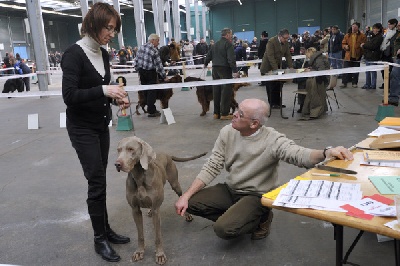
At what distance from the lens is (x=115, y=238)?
9.68 ft

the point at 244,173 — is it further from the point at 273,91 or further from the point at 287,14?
the point at 287,14

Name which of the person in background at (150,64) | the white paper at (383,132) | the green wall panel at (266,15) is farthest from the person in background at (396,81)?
the green wall panel at (266,15)

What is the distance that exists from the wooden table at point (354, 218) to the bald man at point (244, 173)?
293mm

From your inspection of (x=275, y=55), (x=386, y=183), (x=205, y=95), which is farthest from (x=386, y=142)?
(x=205, y=95)

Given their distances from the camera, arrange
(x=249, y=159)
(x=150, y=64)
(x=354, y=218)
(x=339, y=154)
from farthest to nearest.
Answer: (x=150, y=64), (x=249, y=159), (x=339, y=154), (x=354, y=218)

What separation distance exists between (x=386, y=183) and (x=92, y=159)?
1.75 meters

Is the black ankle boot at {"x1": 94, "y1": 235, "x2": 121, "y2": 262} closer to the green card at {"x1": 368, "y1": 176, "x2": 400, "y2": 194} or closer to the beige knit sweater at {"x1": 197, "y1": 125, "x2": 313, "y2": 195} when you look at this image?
the beige knit sweater at {"x1": 197, "y1": 125, "x2": 313, "y2": 195}

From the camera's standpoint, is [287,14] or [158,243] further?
[287,14]

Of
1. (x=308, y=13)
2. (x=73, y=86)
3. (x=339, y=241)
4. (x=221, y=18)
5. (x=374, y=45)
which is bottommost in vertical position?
(x=339, y=241)

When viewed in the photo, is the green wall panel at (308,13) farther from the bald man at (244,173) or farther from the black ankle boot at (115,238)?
the black ankle boot at (115,238)

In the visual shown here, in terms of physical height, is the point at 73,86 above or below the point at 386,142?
above

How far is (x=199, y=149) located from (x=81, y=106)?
3141mm

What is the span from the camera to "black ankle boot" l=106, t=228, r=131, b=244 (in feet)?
9.66

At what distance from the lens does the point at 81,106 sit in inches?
98.0
